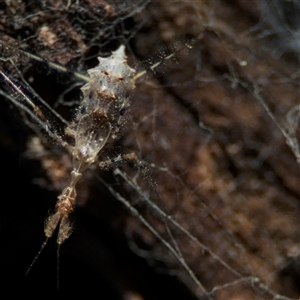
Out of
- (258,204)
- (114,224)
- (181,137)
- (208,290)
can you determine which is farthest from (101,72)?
(208,290)

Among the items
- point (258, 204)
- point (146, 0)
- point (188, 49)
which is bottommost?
point (258, 204)

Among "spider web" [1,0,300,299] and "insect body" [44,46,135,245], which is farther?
"spider web" [1,0,300,299]

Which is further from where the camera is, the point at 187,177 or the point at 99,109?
the point at 187,177

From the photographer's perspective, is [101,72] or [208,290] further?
[208,290]

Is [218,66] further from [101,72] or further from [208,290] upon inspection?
[208,290]

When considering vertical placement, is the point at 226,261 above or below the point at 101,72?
below

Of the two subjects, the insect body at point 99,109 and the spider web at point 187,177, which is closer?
the insect body at point 99,109

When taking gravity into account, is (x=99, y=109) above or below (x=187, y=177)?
above
